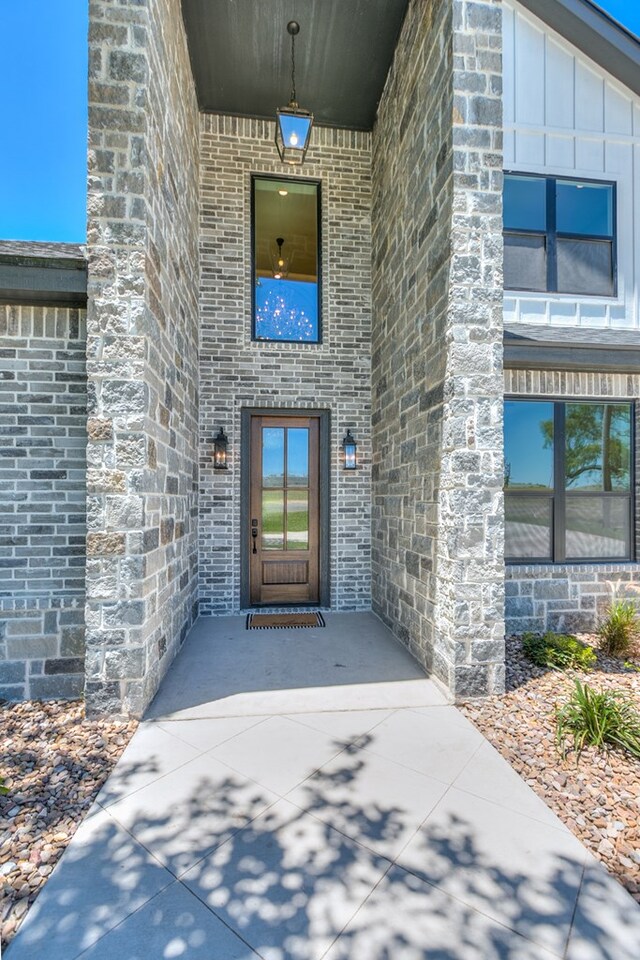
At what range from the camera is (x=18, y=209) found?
5.20m

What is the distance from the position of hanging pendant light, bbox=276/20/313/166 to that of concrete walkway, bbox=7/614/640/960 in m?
5.04

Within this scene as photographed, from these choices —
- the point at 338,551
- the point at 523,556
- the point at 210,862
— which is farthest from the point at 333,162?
the point at 210,862

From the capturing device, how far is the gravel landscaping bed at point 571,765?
199 centimetres

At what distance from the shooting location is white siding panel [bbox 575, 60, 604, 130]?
4770mm

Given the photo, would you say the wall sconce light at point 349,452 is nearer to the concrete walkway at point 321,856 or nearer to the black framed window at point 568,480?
the black framed window at point 568,480

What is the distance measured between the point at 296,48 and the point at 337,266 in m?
2.08

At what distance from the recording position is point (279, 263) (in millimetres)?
5641

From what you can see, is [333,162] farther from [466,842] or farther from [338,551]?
[466,842]

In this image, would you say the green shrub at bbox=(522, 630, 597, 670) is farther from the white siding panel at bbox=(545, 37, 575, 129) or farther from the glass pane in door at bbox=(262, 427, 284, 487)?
the white siding panel at bbox=(545, 37, 575, 129)

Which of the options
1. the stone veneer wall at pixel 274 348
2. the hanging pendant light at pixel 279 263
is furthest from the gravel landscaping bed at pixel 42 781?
the hanging pendant light at pixel 279 263

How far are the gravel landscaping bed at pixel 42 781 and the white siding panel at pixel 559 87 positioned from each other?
694 centimetres

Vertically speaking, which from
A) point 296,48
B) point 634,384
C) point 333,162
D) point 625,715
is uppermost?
point 296,48

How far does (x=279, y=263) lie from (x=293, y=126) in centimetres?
161

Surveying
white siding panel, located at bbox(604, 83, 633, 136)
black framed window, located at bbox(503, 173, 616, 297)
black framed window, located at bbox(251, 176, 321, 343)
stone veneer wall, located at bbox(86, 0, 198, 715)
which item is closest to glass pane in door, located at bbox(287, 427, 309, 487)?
black framed window, located at bbox(251, 176, 321, 343)
